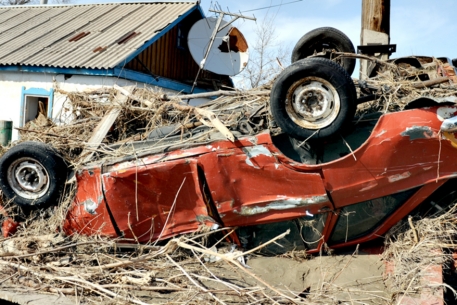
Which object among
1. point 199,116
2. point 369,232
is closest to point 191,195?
point 199,116

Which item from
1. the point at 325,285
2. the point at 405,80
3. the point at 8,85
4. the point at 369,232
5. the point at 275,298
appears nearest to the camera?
the point at 275,298

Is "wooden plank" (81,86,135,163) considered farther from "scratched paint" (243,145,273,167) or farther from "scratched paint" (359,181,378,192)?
"scratched paint" (359,181,378,192)

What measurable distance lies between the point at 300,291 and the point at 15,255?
2.71m

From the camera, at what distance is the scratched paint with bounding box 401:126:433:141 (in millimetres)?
4148

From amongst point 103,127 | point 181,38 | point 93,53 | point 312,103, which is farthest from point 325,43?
point 181,38

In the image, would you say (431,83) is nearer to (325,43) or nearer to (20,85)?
(325,43)

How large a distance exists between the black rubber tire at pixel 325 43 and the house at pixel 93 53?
7.02m

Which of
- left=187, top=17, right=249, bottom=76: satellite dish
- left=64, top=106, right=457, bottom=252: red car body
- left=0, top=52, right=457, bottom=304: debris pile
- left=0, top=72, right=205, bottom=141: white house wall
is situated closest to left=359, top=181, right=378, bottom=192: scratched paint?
left=64, top=106, right=457, bottom=252: red car body

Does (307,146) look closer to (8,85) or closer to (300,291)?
(300,291)

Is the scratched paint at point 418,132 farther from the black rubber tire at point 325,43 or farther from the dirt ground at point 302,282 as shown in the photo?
the black rubber tire at point 325,43

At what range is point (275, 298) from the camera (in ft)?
13.2

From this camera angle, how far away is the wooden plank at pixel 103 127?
5199 mm

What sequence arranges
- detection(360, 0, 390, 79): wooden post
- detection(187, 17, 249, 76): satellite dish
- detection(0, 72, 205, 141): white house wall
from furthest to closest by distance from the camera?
detection(0, 72, 205, 141): white house wall
detection(187, 17, 249, 76): satellite dish
detection(360, 0, 390, 79): wooden post

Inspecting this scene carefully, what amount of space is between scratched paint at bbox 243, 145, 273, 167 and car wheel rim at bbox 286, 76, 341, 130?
0.35m
